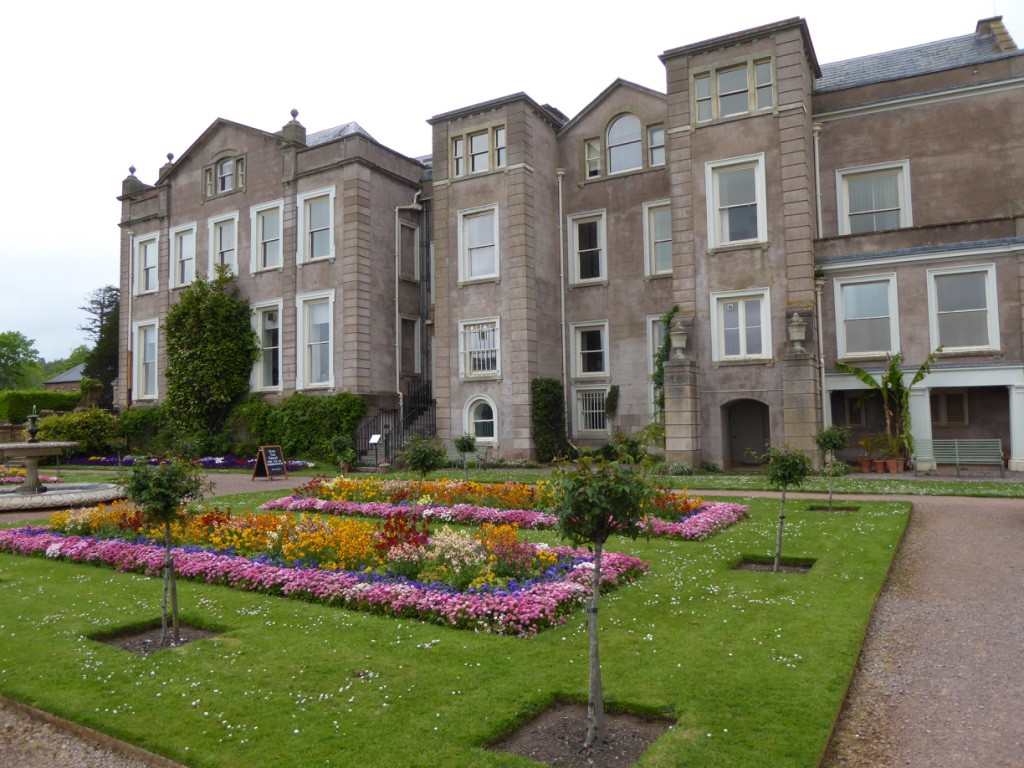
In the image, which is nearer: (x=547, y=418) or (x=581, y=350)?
(x=547, y=418)

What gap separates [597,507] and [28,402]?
154 ft

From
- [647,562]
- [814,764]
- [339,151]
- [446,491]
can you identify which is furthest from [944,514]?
[339,151]

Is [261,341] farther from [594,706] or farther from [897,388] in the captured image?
[594,706]

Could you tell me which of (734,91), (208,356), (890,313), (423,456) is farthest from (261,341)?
(890,313)

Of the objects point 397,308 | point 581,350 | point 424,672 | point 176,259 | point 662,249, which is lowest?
point 424,672

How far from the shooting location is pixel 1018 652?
21.4ft

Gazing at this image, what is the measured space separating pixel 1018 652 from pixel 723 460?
53.5 feet

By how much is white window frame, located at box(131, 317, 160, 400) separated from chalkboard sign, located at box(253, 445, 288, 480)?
13845mm

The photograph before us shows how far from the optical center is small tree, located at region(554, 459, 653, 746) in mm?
4980

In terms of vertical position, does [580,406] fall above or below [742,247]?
below

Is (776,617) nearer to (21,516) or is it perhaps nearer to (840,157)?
(21,516)

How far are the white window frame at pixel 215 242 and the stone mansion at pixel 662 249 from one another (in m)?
0.21

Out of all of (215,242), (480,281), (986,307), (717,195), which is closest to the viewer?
(986,307)

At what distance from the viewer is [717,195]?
77.0 feet
